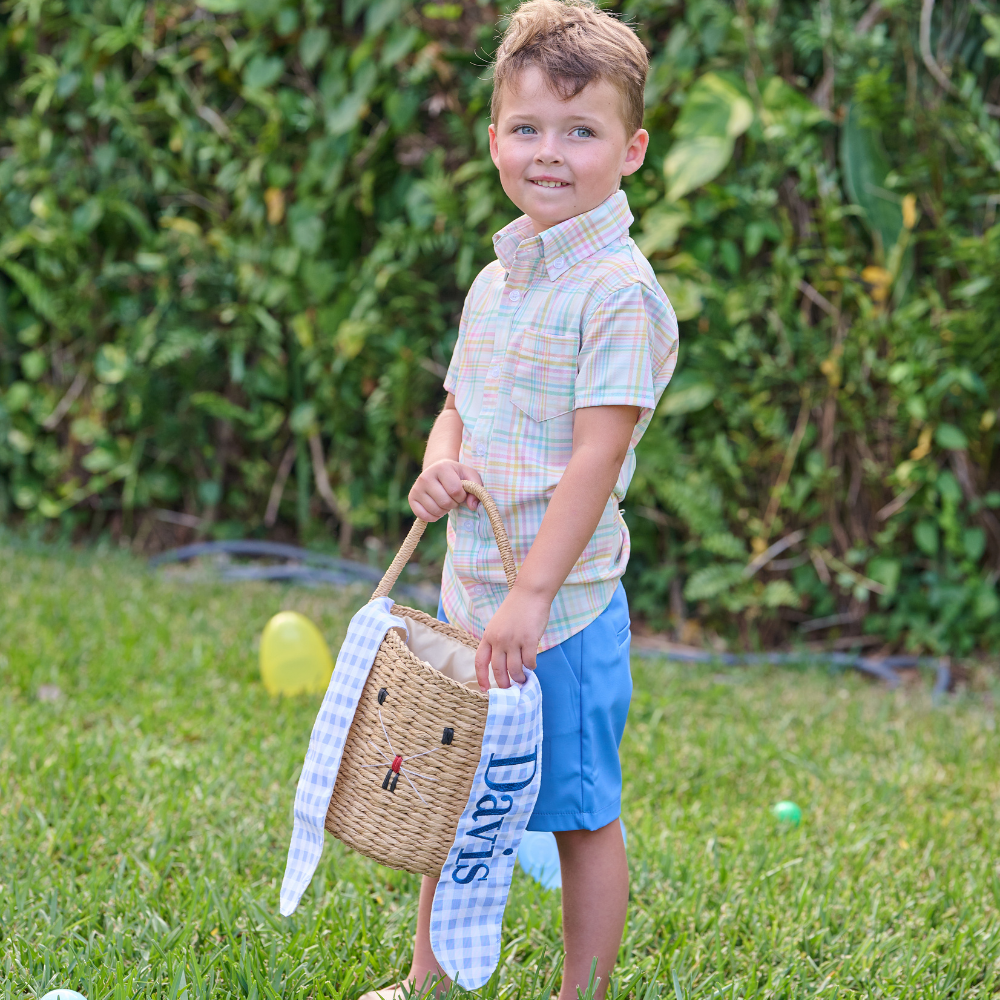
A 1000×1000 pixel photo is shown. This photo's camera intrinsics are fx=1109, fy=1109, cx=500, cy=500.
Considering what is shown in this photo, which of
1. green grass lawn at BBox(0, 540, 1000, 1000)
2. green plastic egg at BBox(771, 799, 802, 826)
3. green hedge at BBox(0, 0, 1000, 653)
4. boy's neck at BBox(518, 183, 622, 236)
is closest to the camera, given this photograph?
boy's neck at BBox(518, 183, 622, 236)

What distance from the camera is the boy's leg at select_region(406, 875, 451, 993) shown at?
1.68 meters

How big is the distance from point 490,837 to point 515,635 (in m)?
0.28

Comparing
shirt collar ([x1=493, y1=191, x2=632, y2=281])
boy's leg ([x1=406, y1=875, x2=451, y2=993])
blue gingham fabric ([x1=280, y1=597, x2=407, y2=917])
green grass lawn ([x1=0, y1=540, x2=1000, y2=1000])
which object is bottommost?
green grass lawn ([x1=0, y1=540, x2=1000, y2=1000])

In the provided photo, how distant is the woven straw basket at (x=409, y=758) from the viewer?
146 cm

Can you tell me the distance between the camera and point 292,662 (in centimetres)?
303

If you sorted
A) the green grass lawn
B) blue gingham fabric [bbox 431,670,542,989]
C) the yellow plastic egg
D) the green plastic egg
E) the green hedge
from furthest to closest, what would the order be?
the green hedge → the yellow plastic egg → the green plastic egg → the green grass lawn → blue gingham fabric [bbox 431,670,542,989]

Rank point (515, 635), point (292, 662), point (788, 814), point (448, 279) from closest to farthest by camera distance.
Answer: point (515, 635) → point (788, 814) → point (292, 662) → point (448, 279)

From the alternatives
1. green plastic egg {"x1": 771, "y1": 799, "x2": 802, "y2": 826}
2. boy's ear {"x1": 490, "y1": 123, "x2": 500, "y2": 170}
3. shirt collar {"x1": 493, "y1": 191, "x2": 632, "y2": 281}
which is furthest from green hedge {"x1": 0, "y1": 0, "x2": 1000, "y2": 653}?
shirt collar {"x1": 493, "y1": 191, "x2": 632, "y2": 281}

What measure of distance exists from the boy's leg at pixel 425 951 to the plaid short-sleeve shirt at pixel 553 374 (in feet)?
1.36

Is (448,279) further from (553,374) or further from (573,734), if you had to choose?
(573,734)

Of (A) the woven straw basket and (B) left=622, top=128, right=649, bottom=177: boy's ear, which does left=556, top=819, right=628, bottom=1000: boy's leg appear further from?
(B) left=622, top=128, right=649, bottom=177: boy's ear

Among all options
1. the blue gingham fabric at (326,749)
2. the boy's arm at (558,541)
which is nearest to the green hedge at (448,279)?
the boy's arm at (558,541)

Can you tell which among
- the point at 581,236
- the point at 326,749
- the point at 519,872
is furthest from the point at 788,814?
the point at 581,236

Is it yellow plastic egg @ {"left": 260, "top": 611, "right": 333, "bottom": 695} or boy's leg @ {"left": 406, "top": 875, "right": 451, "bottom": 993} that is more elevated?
boy's leg @ {"left": 406, "top": 875, "right": 451, "bottom": 993}
